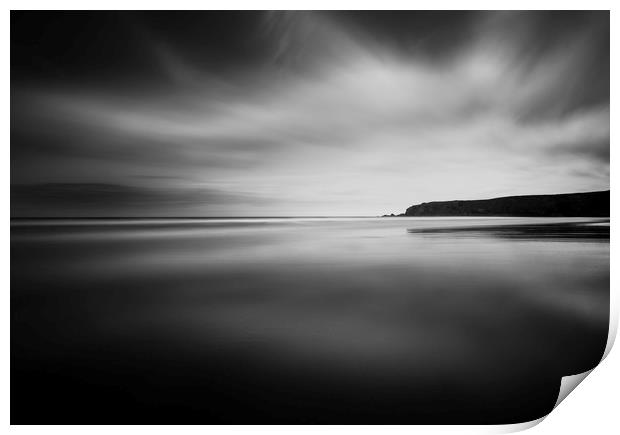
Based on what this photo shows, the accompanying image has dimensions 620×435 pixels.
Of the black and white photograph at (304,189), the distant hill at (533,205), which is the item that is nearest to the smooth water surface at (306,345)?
the black and white photograph at (304,189)

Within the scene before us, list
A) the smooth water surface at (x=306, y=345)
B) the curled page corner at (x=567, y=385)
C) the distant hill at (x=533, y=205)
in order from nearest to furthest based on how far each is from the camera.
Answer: the smooth water surface at (x=306, y=345) → the curled page corner at (x=567, y=385) → the distant hill at (x=533, y=205)

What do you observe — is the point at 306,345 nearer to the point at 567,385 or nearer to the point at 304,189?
the point at 567,385

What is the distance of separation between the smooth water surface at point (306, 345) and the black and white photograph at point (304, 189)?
1 cm

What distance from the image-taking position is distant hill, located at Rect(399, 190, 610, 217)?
3428 mm

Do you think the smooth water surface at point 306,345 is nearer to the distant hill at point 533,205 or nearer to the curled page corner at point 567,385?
the curled page corner at point 567,385

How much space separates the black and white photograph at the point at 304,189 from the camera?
6.33 ft

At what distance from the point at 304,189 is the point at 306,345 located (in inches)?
83.3

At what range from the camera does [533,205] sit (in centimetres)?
582

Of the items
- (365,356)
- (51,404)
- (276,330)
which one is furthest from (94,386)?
(365,356)

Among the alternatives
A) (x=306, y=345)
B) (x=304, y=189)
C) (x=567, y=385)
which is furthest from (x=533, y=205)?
(x=306, y=345)

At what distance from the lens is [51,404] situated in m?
1.88

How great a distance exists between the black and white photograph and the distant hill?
98 millimetres

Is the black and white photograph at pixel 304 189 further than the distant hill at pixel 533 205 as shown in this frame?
No

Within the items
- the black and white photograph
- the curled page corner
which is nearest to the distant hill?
the black and white photograph
